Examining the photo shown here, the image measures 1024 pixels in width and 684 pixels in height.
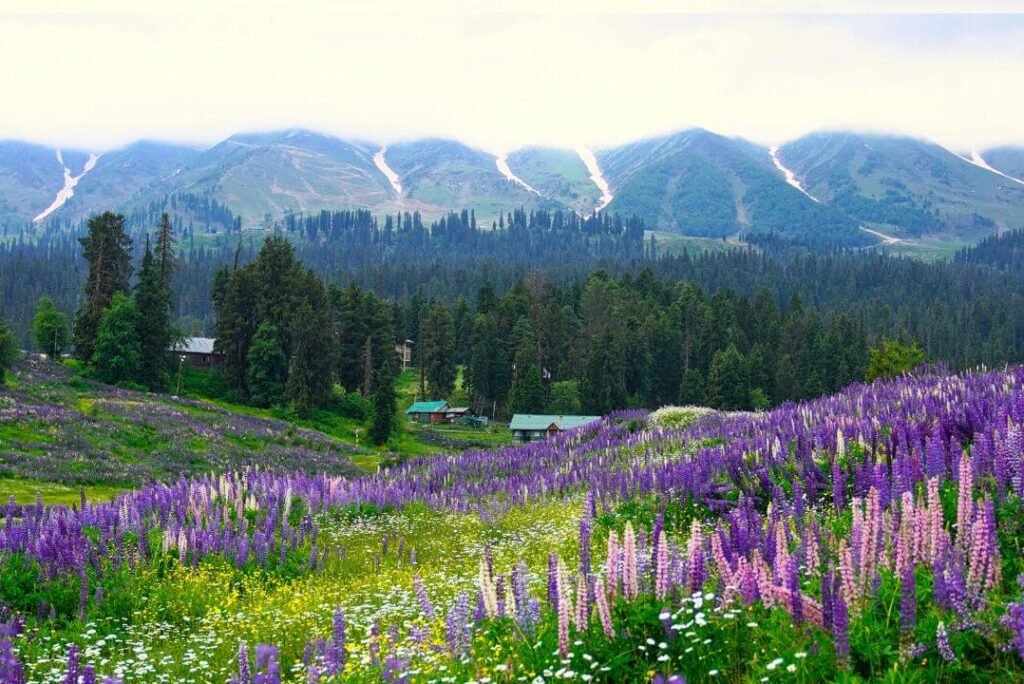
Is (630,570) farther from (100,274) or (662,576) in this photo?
(100,274)

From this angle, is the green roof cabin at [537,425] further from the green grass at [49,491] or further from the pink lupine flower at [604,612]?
the pink lupine flower at [604,612]

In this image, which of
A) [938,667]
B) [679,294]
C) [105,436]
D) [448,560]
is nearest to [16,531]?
[448,560]

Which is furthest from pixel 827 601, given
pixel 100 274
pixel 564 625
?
pixel 100 274

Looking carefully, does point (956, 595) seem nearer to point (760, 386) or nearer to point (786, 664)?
point (786, 664)

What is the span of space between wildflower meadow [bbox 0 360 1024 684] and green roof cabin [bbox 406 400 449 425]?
286 feet

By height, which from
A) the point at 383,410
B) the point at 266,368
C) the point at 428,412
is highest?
the point at 266,368

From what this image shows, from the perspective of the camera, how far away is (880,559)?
6.64 metres

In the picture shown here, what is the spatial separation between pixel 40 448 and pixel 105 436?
5.29 meters

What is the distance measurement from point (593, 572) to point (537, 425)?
82.2m

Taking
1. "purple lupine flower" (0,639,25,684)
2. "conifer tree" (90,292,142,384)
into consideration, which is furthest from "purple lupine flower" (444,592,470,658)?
"conifer tree" (90,292,142,384)

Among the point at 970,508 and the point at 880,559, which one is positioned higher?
the point at 970,508

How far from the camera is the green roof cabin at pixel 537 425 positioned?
9100 cm

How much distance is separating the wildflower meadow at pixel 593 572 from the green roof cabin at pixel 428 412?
87099 millimetres

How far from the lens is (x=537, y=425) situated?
300ft
